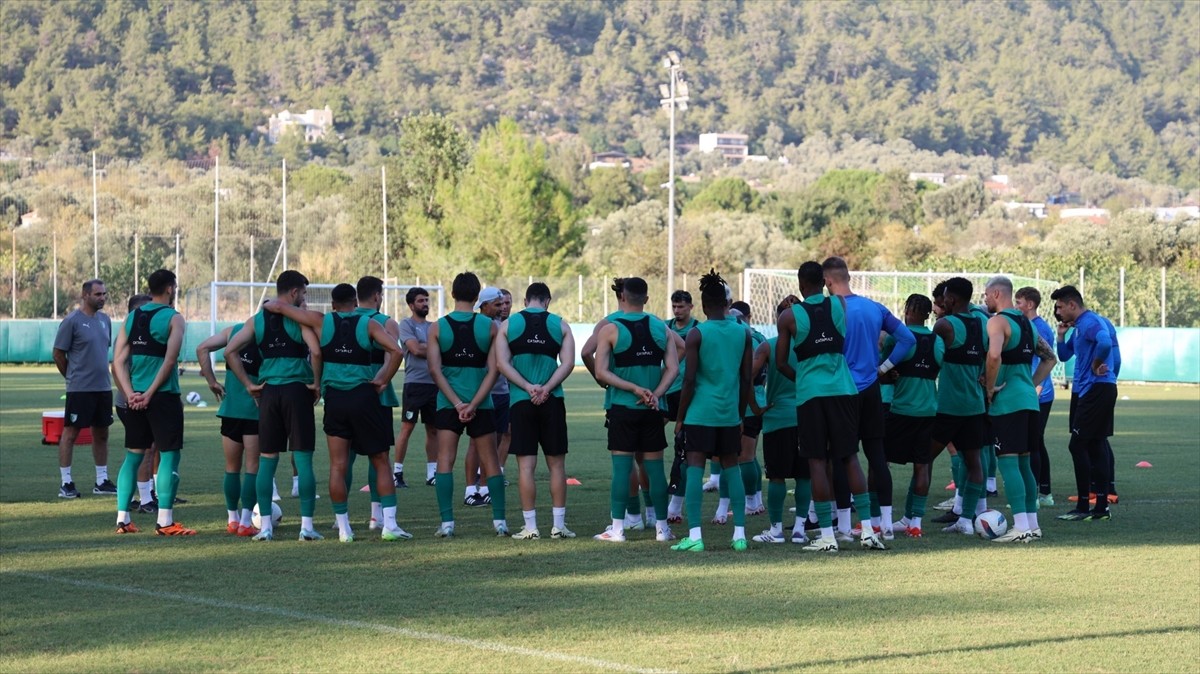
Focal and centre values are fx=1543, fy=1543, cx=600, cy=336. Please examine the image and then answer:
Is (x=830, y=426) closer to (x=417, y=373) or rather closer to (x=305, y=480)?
(x=305, y=480)

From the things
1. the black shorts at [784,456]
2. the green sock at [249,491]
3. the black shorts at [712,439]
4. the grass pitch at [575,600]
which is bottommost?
the grass pitch at [575,600]

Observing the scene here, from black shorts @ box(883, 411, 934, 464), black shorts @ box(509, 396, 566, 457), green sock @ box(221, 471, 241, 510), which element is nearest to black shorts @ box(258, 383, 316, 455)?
green sock @ box(221, 471, 241, 510)

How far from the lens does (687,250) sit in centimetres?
7781

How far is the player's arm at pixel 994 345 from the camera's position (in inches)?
468

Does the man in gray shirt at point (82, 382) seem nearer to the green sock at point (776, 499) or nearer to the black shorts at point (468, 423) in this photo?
the black shorts at point (468, 423)

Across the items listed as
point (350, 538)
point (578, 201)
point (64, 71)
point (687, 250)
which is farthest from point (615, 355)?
point (64, 71)

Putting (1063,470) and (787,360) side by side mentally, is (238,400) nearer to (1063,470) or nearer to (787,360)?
(787,360)

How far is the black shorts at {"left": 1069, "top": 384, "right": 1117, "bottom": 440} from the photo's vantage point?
13492 mm

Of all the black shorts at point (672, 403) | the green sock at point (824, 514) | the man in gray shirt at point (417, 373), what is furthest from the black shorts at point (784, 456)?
the man in gray shirt at point (417, 373)

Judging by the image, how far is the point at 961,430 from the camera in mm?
12367

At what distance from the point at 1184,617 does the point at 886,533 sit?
319cm

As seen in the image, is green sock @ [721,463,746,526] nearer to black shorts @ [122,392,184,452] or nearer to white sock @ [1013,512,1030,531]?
white sock @ [1013,512,1030,531]

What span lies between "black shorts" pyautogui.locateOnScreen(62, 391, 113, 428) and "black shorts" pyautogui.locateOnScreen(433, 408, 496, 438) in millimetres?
4321

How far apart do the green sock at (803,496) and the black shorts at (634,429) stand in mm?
1131
